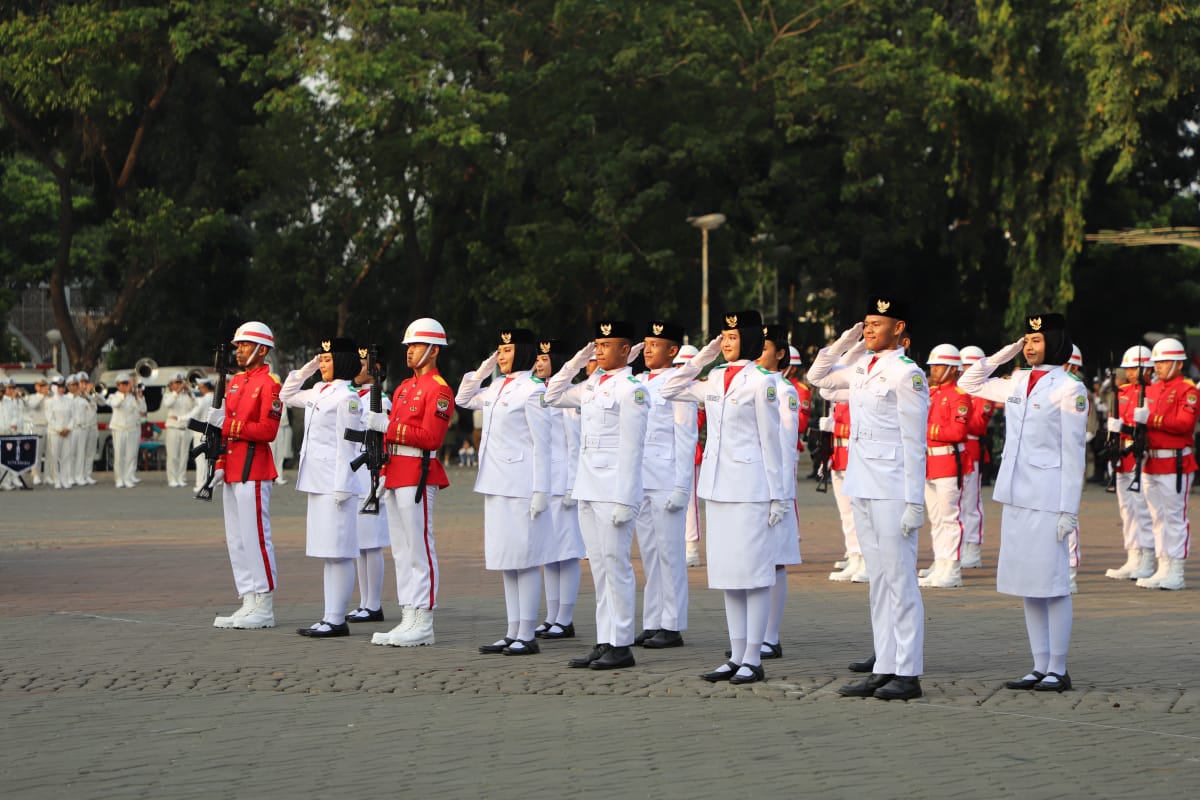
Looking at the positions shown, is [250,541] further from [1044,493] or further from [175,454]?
[175,454]

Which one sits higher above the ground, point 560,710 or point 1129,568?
point 1129,568

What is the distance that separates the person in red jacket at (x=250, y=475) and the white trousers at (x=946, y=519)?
19.3 ft

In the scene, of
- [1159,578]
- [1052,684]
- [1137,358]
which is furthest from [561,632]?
[1137,358]

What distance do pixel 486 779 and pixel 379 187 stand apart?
33.8 m

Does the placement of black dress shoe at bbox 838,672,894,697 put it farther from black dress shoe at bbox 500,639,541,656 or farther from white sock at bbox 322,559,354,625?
white sock at bbox 322,559,354,625

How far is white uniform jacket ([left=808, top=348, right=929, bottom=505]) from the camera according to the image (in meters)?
9.77

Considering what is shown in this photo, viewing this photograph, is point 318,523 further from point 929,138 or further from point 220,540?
point 929,138

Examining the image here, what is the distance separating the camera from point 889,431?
9867 mm

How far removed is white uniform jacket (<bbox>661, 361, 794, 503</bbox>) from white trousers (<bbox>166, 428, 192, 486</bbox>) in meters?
23.5

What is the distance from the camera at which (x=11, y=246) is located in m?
53.7

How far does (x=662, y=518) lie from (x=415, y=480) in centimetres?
185

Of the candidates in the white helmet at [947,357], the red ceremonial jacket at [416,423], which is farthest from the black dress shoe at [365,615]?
the white helmet at [947,357]

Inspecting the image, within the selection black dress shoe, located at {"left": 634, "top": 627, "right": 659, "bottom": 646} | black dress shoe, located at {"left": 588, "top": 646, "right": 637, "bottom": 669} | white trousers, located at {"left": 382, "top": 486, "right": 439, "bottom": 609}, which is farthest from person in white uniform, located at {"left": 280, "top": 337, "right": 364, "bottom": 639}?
black dress shoe, located at {"left": 588, "top": 646, "right": 637, "bottom": 669}

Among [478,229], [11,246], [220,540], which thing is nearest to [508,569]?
[220,540]
